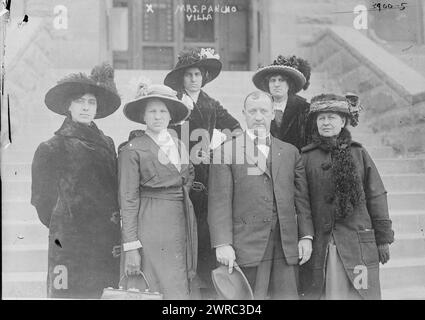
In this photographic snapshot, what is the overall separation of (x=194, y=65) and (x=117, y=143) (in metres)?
0.75

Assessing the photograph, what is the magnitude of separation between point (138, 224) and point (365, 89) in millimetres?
1951

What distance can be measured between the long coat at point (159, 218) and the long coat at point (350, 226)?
2.63 ft

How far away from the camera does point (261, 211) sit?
3086 mm

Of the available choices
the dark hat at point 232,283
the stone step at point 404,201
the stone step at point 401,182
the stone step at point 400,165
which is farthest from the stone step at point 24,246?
the dark hat at point 232,283

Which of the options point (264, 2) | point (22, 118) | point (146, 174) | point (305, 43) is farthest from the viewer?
point (264, 2)

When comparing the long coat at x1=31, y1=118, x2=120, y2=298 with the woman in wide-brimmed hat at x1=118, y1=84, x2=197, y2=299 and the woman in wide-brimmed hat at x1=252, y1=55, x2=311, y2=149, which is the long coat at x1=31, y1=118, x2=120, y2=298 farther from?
the woman in wide-brimmed hat at x1=252, y1=55, x2=311, y2=149

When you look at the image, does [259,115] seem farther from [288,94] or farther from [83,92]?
[83,92]

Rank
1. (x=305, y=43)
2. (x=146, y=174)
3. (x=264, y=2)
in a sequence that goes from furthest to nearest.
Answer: (x=264, y=2)
(x=305, y=43)
(x=146, y=174)

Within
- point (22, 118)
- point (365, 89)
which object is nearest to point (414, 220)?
point (365, 89)

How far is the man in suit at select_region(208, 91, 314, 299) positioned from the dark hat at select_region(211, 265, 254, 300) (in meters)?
0.03

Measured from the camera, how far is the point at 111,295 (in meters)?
3.09

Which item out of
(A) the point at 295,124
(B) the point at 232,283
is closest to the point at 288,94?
(A) the point at 295,124

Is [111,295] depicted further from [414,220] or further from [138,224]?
[414,220]

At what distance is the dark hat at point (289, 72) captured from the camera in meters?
3.38
